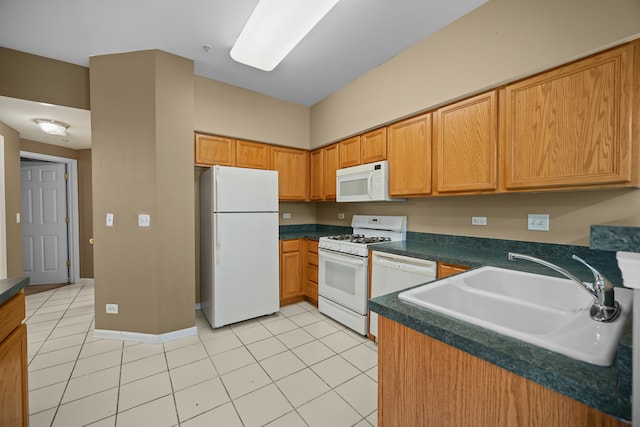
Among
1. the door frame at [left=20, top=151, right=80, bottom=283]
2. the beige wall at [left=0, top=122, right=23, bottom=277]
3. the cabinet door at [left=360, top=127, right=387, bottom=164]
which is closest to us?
the cabinet door at [left=360, top=127, right=387, bottom=164]

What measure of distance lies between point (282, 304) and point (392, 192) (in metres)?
2.02

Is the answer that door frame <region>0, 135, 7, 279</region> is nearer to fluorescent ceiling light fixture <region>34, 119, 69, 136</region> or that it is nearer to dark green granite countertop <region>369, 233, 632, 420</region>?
fluorescent ceiling light fixture <region>34, 119, 69, 136</region>

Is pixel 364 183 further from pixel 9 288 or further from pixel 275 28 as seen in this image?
pixel 9 288

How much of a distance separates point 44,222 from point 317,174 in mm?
4515

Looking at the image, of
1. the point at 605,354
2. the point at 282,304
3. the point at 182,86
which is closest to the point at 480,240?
the point at 605,354

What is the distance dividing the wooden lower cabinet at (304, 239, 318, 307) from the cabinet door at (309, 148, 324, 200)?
71 centimetres

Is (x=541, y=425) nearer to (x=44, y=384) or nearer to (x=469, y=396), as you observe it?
(x=469, y=396)

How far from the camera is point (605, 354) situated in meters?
0.59

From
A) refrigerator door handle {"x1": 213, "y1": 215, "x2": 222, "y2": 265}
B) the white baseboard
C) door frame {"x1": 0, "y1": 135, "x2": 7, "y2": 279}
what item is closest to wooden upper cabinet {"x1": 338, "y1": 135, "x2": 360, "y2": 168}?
refrigerator door handle {"x1": 213, "y1": 215, "x2": 222, "y2": 265}

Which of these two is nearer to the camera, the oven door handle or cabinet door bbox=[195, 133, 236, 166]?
the oven door handle

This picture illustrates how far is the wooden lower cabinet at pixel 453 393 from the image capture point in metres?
0.57

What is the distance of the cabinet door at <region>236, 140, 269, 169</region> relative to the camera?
10.9ft

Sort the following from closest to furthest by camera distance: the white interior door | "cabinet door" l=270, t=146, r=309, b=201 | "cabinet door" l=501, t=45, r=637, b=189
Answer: "cabinet door" l=501, t=45, r=637, b=189 → "cabinet door" l=270, t=146, r=309, b=201 → the white interior door

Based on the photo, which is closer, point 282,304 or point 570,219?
point 570,219
